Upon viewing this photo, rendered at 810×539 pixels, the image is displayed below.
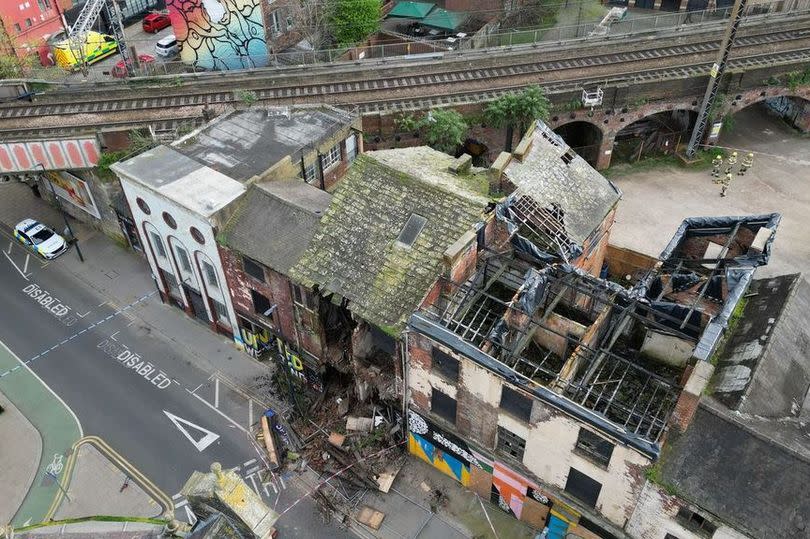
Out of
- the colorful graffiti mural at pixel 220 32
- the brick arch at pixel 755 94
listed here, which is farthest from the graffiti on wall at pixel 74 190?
the brick arch at pixel 755 94

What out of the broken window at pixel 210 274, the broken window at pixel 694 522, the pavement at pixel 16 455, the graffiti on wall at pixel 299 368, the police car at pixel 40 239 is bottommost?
the pavement at pixel 16 455

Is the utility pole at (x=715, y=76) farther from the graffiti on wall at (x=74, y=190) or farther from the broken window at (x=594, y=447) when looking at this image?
the graffiti on wall at (x=74, y=190)

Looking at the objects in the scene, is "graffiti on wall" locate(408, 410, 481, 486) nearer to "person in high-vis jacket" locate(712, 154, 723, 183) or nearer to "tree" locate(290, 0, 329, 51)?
"person in high-vis jacket" locate(712, 154, 723, 183)

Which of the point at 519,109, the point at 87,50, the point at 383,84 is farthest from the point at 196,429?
the point at 87,50

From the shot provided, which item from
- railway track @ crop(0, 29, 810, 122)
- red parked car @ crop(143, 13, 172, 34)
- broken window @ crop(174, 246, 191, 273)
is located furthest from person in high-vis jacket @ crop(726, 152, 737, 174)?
red parked car @ crop(143, 13, 172, 34)

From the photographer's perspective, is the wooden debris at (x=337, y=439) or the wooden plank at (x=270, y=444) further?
the wooden plank at (x=270, y=444)

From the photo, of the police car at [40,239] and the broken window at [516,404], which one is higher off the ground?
the broken window at [516,404]

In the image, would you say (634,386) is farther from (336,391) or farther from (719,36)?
(719,36)

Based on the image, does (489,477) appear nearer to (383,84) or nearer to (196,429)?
(196,429)
